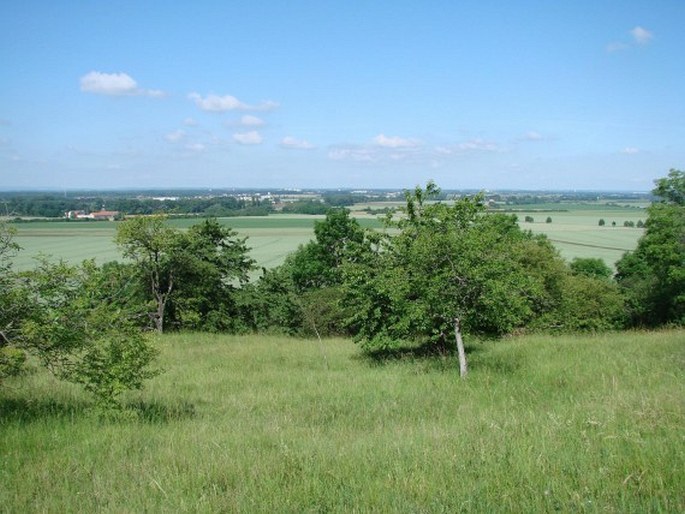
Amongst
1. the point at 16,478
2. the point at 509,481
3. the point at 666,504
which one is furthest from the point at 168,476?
the point at 666,504

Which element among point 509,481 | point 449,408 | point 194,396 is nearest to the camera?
point 509,481

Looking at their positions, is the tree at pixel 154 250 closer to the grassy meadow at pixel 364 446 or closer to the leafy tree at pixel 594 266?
the grassy meadow at pixel 364 446

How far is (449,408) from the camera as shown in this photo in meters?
9.63

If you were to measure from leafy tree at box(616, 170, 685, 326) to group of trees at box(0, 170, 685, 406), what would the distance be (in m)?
0.10

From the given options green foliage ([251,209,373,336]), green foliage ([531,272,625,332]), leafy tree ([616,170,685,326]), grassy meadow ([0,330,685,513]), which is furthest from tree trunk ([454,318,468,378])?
leafy tree ([616,170,685,326])

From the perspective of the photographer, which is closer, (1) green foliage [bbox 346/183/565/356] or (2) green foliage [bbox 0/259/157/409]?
(2) green foliage [bbox 0/259/157/409]

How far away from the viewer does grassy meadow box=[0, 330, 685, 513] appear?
4660 millimetres

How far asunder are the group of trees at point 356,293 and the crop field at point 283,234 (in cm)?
1285

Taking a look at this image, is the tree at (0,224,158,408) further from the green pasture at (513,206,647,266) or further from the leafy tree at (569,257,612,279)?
the leafy tree at (569,257,612,279)

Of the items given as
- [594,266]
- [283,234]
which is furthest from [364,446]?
[283,234]

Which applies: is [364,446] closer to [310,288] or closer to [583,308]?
[583,308]

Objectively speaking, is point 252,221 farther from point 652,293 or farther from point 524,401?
point 524,401

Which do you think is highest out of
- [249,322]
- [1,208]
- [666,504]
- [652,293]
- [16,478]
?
[1,208]

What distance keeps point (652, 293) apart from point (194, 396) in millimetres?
33693
